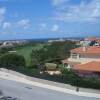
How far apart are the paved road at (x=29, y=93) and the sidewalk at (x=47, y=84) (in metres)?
0.96

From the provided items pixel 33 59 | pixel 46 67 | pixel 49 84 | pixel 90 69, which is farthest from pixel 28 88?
pixel 33 59

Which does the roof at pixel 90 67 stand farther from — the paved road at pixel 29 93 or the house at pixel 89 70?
the paved road at pixel 29 93

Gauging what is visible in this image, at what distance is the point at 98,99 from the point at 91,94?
5.63ft

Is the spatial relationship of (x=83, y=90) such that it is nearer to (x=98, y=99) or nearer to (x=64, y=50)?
(x=98, y=99)

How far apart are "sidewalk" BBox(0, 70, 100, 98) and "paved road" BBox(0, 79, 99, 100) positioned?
0.96m

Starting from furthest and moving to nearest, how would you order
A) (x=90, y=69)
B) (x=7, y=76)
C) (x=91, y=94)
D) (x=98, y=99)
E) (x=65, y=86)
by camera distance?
(x=90, y=69) → (x=7, y=76) → (x=65, y=86) → (x=91, y=94) → (x=98, y=99)

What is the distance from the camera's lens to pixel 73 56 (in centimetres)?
5878

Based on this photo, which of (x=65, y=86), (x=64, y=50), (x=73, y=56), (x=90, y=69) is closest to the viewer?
(x=65, y=86)

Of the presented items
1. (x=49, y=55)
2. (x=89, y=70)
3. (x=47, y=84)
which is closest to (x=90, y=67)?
(x=89, y=70)

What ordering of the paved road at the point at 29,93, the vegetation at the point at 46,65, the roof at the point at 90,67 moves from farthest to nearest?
the roof at the point at 90,67, the vegetation at the point at 46,65, the paved road at the point at 29,93

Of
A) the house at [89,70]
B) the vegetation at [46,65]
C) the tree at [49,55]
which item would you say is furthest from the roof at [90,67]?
the tree at [49,55]

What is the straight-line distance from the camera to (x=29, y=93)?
2777 centimetres

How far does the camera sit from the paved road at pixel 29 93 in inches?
1012

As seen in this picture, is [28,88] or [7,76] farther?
[7,76]
